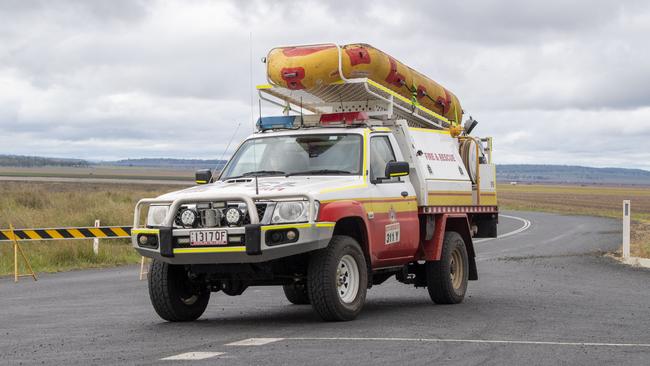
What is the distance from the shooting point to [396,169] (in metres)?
11.5

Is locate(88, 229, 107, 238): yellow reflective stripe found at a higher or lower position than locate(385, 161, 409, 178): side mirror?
lower

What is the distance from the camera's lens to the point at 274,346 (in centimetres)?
874

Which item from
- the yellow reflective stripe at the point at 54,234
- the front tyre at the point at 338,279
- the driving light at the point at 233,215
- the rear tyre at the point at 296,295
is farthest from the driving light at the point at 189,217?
the yellow reflective stripe at the point at 54,234

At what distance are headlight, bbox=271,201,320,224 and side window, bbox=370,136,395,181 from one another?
5.41 ft

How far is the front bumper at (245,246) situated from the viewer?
10.0 metres

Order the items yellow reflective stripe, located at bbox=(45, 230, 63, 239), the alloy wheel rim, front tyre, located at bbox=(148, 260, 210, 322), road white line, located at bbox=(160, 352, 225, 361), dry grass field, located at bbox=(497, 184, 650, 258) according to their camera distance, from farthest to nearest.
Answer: dry grass field, located at bbox=(497, 184, 650, 258) → yellow reflective stripe, located at bbox=(45, 230, 63, 239) → front tyre, located at bbox=(148, 260, 210, 322) → the alloy wheel rim → road white line, located at bbox=(160, 352, 225, 361)

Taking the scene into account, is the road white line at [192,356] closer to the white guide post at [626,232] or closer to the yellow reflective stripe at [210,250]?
the yellow reflective stripe at [210,250]

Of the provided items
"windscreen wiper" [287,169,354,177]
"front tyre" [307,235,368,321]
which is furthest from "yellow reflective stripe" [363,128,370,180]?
"front tyre" [307,235,368,321]

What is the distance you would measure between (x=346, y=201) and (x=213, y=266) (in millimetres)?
1505

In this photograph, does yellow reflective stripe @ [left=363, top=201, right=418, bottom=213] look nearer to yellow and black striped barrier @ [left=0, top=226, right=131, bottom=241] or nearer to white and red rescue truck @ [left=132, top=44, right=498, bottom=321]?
white and red rescue truck @ [left=132, top=44, right=498, bottom=321]

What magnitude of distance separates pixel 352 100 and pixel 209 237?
3.60 metres

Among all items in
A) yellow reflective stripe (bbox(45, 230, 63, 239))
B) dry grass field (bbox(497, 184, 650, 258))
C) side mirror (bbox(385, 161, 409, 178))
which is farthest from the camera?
dry grass field (bbox(497, 184, 650, 258))

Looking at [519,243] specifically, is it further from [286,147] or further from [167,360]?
[167,360]

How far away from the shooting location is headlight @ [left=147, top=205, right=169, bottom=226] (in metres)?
10.7
